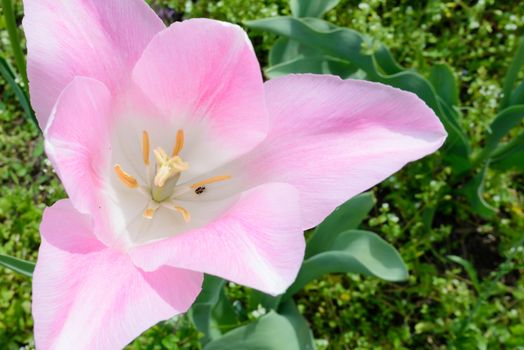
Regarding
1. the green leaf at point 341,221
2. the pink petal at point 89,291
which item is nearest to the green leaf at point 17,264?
the pink petal at point 89,291

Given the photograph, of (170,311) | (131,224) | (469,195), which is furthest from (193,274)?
(469,195)

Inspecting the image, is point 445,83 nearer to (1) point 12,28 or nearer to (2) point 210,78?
(2) point 210,78

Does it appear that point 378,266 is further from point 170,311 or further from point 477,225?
point 477,225

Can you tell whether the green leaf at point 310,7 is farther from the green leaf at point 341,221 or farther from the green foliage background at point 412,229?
the green leaf at point 341,221

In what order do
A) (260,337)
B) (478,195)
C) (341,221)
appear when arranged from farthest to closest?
(478,195) < (341,221) < (260,337)

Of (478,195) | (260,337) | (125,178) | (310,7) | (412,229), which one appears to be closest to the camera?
(125,178)

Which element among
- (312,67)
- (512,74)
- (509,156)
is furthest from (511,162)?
(312,67)
